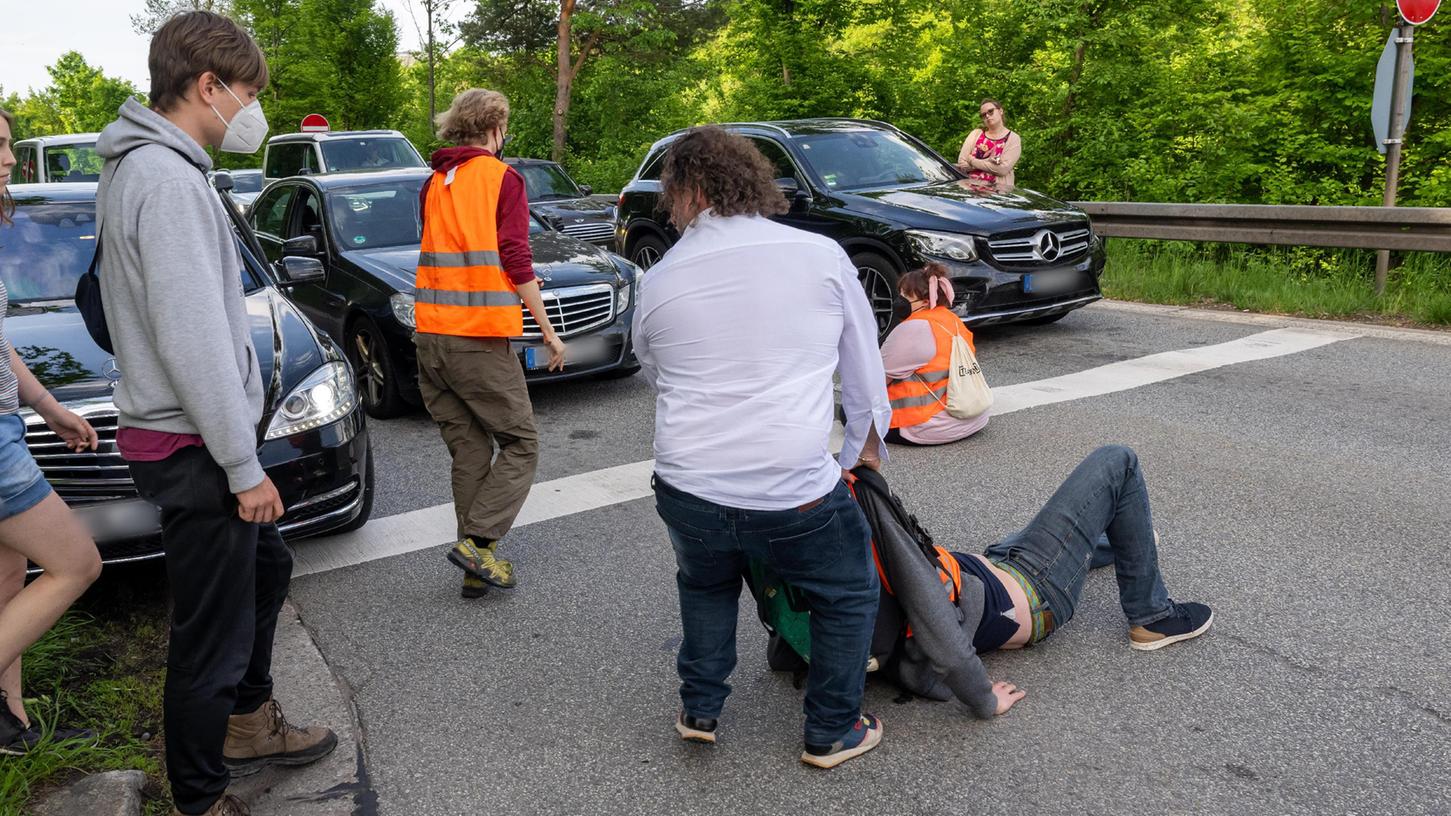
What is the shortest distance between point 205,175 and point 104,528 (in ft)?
7.06

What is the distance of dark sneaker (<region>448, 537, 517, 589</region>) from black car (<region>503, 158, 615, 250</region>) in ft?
35.1

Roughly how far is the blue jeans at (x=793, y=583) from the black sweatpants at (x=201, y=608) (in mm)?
1015

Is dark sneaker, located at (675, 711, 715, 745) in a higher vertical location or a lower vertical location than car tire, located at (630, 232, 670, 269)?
lower

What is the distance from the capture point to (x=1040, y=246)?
9.05m

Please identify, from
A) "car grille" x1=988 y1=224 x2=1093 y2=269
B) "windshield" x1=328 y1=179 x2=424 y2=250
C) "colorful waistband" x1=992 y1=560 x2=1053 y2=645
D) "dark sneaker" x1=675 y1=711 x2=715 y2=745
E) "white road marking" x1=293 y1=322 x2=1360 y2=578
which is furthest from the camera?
"car grille" x1=988 y1=224 x2=1093 y2=269

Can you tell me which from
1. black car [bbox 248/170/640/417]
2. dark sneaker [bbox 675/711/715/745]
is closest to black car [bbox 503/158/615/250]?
black car [bbox 248/170/640/417]

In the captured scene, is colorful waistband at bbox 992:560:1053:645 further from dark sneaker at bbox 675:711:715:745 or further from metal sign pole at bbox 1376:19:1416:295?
metal sign pole at bbox 1376:19:1416:295

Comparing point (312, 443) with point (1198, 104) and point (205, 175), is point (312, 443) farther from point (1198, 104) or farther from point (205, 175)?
point (1198, 104)

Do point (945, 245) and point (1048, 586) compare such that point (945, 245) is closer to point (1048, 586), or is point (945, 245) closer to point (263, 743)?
point (1048, 586)

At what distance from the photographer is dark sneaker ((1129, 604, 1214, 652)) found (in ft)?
12.5

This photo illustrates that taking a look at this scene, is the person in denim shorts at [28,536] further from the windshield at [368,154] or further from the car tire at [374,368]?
the windshield at [368,154]

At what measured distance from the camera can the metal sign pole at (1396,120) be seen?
10250 mm

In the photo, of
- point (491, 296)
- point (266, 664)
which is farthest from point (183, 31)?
point (491, 296)

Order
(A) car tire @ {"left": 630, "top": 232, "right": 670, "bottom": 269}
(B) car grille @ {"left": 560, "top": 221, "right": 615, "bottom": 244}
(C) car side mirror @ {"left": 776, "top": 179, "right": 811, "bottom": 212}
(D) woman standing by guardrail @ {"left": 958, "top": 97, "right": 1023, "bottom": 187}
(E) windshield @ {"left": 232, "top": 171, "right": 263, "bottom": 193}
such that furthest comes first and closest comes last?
(E) windshield @ {"left": 232, "top": 171, "right": 263, "bottom": 193} < (B) car grille @ {"left": 560, "top": 221, "right": 615, "bottom": 244} < (A) car tire @ {"left": 630, "top": 232, "right": 670, "bottom": 269} < (D) woman standing by guardrail @ {"left": 958, "top": 97, "right": 1023, "bottom": 187} < (C) car side mirror @ {"left": 776, "top": 179, "right": 811, "bottom": 212}
